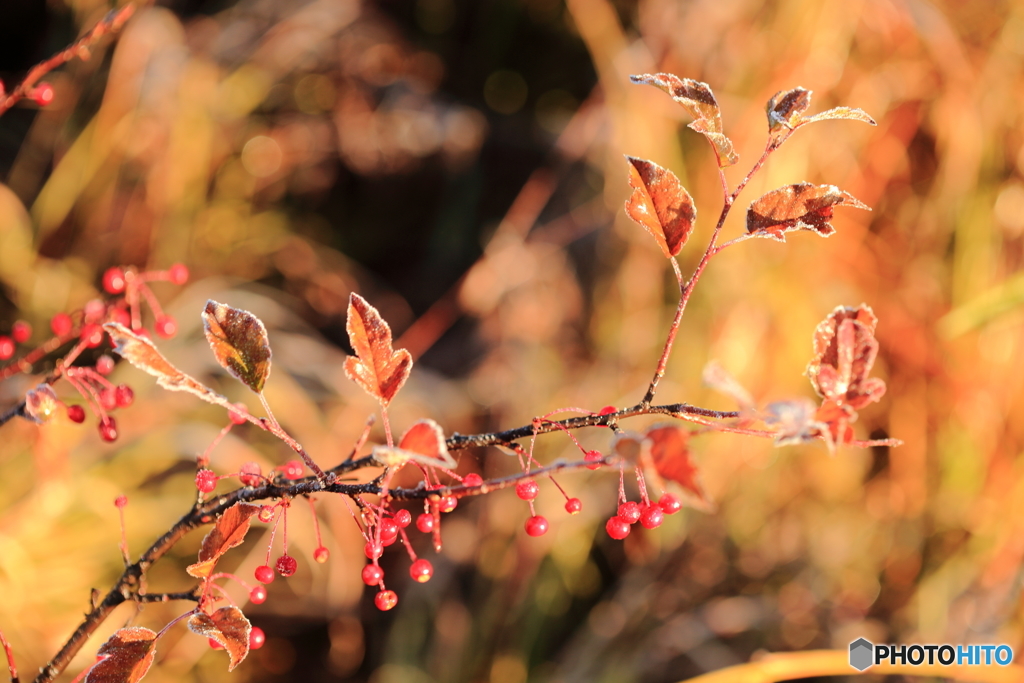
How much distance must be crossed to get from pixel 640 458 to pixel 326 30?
1.11 m

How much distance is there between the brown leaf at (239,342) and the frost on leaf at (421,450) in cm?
8

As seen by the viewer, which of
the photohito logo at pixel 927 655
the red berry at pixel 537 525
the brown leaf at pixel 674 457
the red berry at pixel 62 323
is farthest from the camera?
the photohito logo at pixel 927 655

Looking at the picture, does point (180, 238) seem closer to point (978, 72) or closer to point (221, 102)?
point (221, 102)

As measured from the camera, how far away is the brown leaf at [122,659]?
0.25 metres

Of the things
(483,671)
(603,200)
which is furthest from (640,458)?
(603,200)

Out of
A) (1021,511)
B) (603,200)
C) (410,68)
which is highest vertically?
(410,68)

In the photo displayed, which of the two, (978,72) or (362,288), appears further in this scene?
(362,288)

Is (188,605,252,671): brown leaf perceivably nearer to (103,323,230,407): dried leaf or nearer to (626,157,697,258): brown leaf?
(103,323,230,407): dried leaf

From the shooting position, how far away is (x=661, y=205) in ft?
0.85

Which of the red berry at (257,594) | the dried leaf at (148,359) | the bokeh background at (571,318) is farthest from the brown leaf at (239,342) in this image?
the bokeh background at (571,318)

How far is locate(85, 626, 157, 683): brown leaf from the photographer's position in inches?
9.9

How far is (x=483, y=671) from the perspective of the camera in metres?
0.81

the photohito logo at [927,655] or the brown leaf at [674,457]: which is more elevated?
the photohito logo at [927,655]

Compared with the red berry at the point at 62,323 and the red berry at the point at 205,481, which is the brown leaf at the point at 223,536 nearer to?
the red berry at the point at 205,481
